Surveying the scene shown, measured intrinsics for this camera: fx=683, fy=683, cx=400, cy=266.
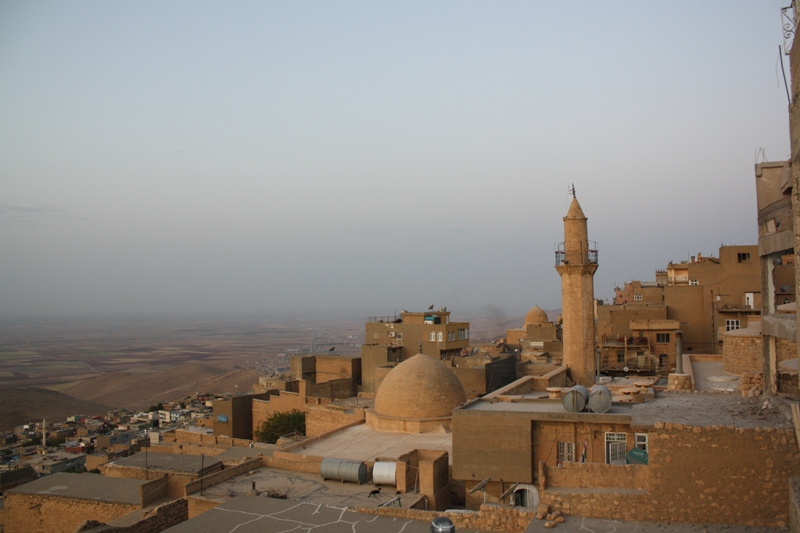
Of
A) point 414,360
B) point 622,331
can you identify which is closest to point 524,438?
point 414,360

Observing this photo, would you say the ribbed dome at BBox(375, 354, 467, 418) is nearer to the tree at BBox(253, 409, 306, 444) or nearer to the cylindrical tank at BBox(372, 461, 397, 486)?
the cylindrical tank at BBox(372, 461, 397, 486)

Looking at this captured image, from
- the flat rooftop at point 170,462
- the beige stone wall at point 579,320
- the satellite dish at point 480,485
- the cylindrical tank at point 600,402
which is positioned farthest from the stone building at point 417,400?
the cylindrical tank at point 600,402

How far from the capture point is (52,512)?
1955 centimetres

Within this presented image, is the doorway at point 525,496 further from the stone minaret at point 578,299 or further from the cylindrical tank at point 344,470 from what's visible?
the stone minaret at point 578,299

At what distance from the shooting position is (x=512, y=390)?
64.4 ft

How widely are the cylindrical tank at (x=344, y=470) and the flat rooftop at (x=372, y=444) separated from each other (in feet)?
4.08

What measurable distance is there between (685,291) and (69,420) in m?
45.6

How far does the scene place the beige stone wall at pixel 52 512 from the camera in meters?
18.9

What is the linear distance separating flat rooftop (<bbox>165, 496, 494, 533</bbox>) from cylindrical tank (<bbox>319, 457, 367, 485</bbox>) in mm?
4655

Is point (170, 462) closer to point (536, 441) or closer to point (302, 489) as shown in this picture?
point (302, 489)

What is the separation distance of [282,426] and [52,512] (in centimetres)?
1365

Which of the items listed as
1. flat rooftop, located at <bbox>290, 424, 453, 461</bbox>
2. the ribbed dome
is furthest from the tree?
the ribbed dome

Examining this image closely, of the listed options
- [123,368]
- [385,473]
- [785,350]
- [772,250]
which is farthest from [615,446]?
[123,368]

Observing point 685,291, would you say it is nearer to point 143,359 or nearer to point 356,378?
point 356,378
